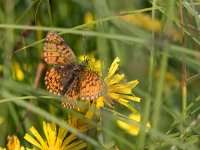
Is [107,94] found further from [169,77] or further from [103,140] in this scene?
[169,77]

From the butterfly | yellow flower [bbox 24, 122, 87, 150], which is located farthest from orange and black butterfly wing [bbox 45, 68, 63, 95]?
yellow flower [bbox 24, 122, 87, 150]

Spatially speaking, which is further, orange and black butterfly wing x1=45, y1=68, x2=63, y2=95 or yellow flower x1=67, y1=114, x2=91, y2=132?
orange and black butterfly wing x1=45, y1=68, x2=63, y2=95

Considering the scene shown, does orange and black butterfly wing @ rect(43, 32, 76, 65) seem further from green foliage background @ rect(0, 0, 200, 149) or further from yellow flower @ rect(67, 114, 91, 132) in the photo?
yellow flower @ rect(67, 114, 91, 132)

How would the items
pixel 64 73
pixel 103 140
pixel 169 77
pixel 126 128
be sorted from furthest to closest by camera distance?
pixel 126 128
pixel 169 77
pixel 64 73
pixel 103 140

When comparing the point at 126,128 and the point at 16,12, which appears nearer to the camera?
the point at 126,128

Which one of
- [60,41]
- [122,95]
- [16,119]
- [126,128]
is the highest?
[60,41]

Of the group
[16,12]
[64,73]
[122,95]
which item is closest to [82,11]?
[16,12]

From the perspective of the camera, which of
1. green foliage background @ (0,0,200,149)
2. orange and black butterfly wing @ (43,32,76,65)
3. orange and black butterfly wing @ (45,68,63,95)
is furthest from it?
orange and black butterfly wing @ (43,32,76,65)

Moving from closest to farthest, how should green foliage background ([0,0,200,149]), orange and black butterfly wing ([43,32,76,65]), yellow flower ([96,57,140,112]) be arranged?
1. green foliage background ([0,0,200,149])
2. yellow flower ([96,57,140,112])
3. orange and black butterfly wing ([43,32,76,65])
